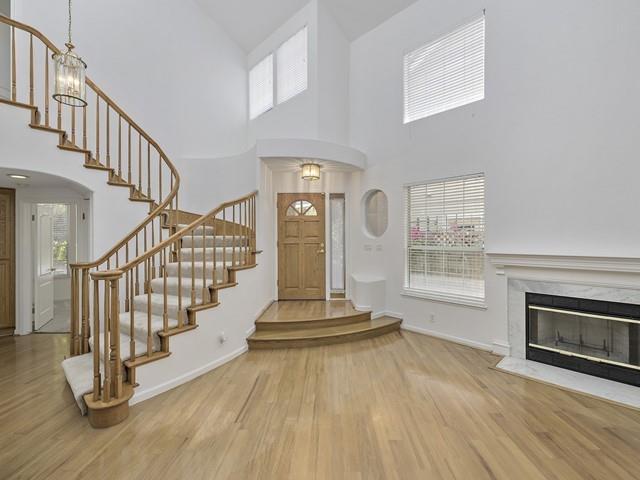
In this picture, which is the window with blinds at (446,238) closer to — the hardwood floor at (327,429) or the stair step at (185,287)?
the hardwood floor at (327,429)

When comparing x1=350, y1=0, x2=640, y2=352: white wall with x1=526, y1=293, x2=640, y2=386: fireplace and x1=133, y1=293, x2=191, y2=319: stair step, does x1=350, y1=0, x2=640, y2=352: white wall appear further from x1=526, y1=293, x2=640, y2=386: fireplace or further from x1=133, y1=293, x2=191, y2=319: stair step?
x1=133, y1=293, x2=191, y2=319: stair step

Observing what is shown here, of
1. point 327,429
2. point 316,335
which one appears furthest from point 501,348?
point 327,429

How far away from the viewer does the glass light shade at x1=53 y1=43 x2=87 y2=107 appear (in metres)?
1.96

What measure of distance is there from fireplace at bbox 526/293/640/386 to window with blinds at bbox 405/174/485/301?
2.30ft

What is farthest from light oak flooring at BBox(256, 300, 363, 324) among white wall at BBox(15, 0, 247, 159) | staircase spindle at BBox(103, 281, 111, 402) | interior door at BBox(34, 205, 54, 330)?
interior door at BBox(34, 205, 54, 330)

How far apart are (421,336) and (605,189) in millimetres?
2751

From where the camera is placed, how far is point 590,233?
3096mm

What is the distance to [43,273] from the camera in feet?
15.8

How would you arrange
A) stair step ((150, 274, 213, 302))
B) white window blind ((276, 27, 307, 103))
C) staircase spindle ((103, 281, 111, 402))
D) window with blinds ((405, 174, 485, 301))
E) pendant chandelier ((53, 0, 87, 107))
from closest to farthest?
pendant chandelier ((53, 0, 87, 107)) < staircase spindle ((103, 281, 111, 402)) < stair step ((150, 274, 213, 302)) < window with blinds ((405, 174, 485, 301)) < white window blind ((276, 27, 307, 103))

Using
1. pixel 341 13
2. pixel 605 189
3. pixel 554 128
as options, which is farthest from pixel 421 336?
pixel 341 13

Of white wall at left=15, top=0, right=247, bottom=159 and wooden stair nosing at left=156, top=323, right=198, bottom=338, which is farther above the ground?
white wall at left=15, top=0, right=247, bottom=159

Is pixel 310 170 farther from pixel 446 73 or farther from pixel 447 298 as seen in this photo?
pixel 447 298

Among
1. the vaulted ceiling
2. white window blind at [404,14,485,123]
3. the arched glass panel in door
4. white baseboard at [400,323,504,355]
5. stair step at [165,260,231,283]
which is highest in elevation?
the vaulted ceiling

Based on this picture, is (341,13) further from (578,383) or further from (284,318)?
(578,383)
